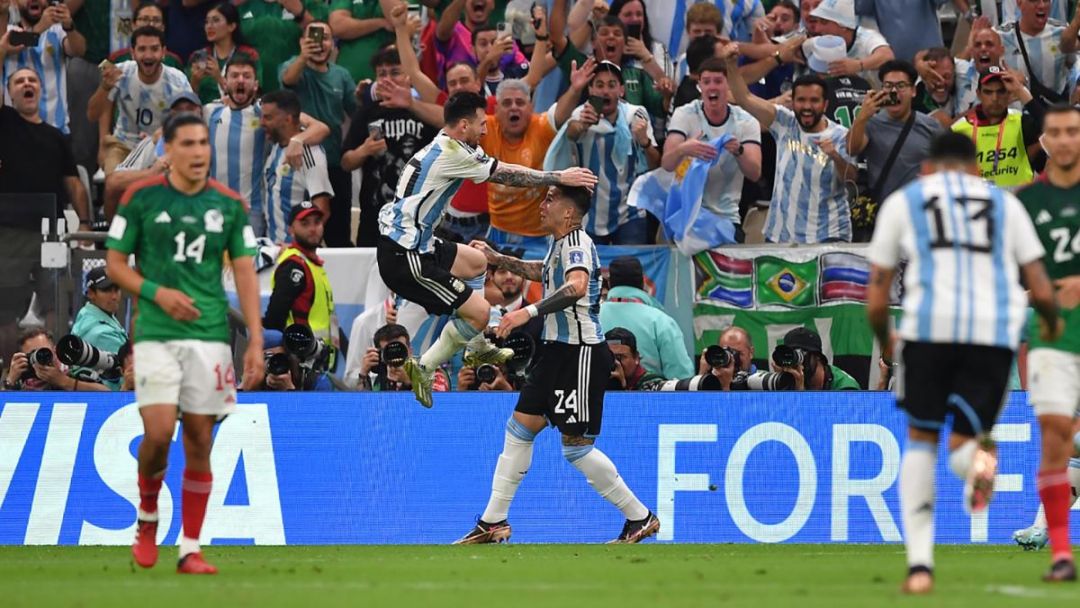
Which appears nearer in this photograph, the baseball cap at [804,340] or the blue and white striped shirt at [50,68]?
the baseball cap at [804,340]

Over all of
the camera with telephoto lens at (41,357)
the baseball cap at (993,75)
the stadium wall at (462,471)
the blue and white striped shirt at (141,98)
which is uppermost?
the baseball cap at (993,75)

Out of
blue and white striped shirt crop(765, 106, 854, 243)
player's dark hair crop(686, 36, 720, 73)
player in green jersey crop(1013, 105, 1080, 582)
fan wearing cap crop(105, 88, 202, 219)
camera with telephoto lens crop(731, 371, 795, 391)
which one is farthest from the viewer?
player's dark hair crop(686, 36, 720, 73)

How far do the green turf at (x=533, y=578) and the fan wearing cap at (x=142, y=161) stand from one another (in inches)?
209

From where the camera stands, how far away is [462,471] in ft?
52.3

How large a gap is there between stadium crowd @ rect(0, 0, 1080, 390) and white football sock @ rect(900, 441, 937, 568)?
6860 mm

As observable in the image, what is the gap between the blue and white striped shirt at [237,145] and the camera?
748 inches

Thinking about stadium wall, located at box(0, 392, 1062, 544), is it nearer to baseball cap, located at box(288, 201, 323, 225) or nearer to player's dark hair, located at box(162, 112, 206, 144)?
baseball cap, located at box(288, 201, 323, 225)

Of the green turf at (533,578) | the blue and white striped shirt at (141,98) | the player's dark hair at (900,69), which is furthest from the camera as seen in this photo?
the blue and white striped shirt at (141,98)

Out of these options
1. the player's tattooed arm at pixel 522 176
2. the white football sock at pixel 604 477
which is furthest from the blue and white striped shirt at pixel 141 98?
the white football sock at pixel 604 477

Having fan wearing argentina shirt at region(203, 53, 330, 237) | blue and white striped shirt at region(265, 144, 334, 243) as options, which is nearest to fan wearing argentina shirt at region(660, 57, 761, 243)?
blue and white striped shirt at region(265, 144, 334, 243)

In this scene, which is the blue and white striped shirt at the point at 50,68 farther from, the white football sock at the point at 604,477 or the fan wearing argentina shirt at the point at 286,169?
the white football sock at the point at 604,477

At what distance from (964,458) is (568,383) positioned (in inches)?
224

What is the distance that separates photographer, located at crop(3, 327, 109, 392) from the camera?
16.2 meters

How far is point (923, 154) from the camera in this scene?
1780cm
